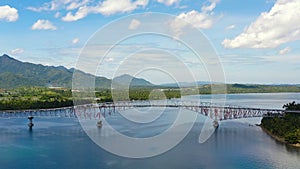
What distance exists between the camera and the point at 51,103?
20.7m

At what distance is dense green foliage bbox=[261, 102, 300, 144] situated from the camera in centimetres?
1088

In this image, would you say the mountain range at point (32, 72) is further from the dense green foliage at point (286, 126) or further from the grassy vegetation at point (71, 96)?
the dense green foliage at point (286, 126)

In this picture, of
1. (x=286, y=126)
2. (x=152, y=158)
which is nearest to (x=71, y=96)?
(x=286, y=126)

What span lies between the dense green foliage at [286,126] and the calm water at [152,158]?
382 millimetres

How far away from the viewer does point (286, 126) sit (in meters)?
11.9

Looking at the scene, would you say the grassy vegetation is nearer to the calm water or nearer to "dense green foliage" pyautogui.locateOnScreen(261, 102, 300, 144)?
the calm water

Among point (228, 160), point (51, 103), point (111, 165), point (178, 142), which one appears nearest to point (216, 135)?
point (178, 142)

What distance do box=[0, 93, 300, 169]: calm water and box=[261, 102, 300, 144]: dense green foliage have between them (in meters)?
0.38

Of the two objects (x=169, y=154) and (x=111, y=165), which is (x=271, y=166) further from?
(x=111, y=165)

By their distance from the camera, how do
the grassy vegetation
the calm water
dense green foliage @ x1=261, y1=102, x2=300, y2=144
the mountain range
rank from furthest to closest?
the mountain range
the grassy vegetation
dense green foliage @ x1=261, y1=102, x2=300, y2=144
the calm water

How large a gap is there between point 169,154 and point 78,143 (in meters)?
3.32

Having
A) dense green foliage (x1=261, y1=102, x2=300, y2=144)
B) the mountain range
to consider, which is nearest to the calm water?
dense green foliage (x1=261, y1=102, x2=300, y2=144)

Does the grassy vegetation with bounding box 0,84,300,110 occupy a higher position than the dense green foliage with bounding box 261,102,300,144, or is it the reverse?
the grassy vegetation with bounding box 0,84,300,110

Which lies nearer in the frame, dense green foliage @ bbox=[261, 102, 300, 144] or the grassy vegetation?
dense green foliage @ bbox=[261, 102, 300, 144]
